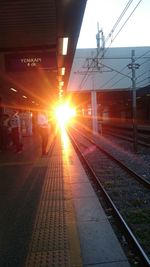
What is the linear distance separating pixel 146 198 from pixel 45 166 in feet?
16.1

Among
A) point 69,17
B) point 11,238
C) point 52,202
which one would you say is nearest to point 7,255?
point 11,238

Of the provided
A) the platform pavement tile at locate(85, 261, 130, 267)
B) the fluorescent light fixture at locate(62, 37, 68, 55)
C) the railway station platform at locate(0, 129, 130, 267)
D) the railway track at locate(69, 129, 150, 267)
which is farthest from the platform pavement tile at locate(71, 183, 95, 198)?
the fluorescent light fixture at locate(62, 37, 68, 55)

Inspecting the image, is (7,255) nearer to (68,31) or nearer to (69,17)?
(69,17)

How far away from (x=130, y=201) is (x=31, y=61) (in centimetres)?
705

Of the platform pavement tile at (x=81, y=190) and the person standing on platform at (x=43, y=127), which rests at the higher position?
the person standing on platform at (x=43, y=127)

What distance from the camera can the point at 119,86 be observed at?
4231cm

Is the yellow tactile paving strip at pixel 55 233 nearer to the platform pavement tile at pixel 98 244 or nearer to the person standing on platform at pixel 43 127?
the platform pavement tile at pixel 98 244

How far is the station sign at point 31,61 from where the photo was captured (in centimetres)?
1432

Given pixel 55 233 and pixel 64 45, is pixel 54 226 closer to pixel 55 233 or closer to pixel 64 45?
pixel 55 233

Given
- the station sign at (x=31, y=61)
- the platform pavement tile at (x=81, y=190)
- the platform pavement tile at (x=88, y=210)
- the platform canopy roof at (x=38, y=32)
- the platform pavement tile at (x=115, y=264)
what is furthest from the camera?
the station sign at (x=31, y=61)

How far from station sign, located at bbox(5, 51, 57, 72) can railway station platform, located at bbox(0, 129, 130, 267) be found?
4597 mm

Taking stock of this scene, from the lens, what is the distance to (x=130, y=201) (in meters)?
8.98

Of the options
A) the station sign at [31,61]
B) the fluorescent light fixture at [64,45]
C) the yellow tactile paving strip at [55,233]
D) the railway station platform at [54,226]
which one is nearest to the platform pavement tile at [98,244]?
the railway station platform at [54,226]

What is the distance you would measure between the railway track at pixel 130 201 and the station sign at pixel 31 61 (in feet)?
12.5
